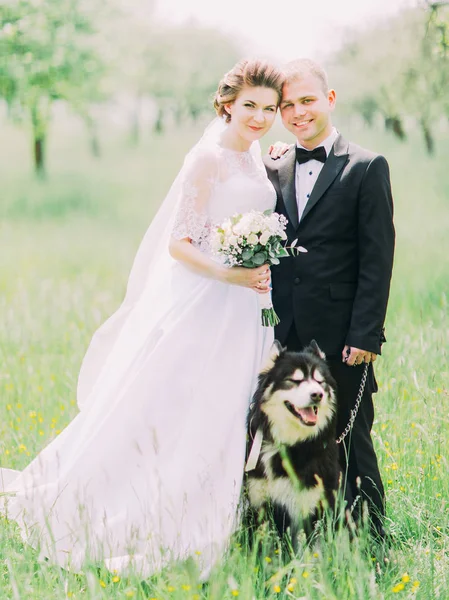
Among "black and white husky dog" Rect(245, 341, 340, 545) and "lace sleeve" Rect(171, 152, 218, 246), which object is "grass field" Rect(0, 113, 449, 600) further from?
"lace sleeve" Rect(171, 152, 218, 246)

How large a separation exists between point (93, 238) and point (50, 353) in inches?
403

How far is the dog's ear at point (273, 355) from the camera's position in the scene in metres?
3.76

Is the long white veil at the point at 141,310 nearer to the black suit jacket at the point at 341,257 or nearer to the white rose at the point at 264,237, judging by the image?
the black suit jacket at the point at 341,257

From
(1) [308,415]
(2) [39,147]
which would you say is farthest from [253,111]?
(2) [39,147]

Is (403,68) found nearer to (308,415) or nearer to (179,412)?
→ (179,412)

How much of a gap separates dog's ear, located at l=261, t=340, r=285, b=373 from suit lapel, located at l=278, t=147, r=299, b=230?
70 cm

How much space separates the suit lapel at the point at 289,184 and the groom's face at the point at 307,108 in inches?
6.3

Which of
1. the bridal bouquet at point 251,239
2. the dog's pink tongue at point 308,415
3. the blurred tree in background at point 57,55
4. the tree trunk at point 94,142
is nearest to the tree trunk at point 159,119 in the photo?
the tree trunk at point 94,142

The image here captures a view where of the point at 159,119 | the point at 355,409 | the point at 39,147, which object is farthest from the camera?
the point at 159,119

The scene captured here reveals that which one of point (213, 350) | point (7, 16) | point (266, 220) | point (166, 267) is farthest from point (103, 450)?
point (7, 16)

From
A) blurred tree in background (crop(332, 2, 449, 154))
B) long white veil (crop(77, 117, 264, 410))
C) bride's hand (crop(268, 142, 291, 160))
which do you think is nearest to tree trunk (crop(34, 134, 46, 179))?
blurred tree in background (crop(332, 2, 449, 154))

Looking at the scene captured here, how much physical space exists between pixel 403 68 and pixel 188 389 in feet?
44.6

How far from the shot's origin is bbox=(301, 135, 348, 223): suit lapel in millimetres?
3965

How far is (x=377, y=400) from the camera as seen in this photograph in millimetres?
5473
